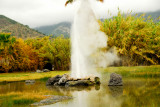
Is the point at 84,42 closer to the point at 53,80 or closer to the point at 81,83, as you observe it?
the point at 53,80

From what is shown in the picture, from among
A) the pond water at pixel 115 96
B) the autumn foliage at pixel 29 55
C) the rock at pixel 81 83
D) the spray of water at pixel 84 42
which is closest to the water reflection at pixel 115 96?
the pond water at pixel 115 96

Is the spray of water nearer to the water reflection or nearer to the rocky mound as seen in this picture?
the rocky mound

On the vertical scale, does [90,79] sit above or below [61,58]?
below

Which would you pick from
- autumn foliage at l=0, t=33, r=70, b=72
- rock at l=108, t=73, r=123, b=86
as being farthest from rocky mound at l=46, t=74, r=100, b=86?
autumn foliage at l=0, t=33, r=70, b=72

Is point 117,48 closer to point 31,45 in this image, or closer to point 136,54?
point 136,54

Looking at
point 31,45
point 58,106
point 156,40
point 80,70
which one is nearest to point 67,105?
point 58,106

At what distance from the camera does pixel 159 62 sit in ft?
127

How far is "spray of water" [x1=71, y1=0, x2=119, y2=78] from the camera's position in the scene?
80.3 feet

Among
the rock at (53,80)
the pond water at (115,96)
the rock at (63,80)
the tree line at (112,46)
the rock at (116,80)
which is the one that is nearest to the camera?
the pond water at (115,96)

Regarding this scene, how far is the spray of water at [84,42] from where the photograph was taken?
24.5 meters

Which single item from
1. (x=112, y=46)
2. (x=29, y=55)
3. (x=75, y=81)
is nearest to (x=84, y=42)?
(x=112, y=46)

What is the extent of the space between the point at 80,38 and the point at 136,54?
675 inches

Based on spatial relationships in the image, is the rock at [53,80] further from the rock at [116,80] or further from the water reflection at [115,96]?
the rock at [116,80]

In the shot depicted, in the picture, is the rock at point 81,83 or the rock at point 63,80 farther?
the rock at point 63,80
